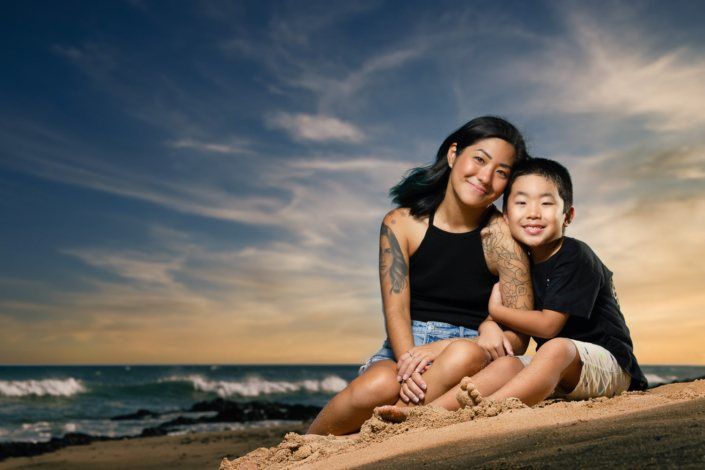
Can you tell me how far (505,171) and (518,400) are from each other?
1.48m

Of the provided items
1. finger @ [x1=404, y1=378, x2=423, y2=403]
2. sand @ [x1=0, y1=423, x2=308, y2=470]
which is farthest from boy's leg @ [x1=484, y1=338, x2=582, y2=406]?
sand @ [x1=0, y1=423, x2=308, y2=470]

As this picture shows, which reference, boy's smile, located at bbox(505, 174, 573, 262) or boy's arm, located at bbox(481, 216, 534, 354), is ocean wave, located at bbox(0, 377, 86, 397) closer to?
boy's arm, located at bbox(481, 216, 534, 354)

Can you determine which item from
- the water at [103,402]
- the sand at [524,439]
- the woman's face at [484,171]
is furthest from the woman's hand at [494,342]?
the water at [103,402]

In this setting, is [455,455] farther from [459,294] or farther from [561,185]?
[561,185]

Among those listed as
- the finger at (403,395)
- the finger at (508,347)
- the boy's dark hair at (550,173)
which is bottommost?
the finger at (403,395)

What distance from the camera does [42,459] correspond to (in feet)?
29.4

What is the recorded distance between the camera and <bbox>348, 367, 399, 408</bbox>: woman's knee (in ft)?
12.4

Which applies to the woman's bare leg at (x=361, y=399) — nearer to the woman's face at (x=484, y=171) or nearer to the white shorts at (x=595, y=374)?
the white shorts at (x=595, y=374)

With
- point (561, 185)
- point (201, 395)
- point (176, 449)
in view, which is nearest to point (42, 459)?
point (176, 449)

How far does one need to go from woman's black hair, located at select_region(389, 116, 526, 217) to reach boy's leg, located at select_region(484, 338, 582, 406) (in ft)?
4.16

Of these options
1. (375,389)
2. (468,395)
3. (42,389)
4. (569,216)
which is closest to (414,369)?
(375,389)

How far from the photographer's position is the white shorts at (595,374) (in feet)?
12.4

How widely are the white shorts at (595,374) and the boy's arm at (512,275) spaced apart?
6.1 inches

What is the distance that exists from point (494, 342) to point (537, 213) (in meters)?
0.81
